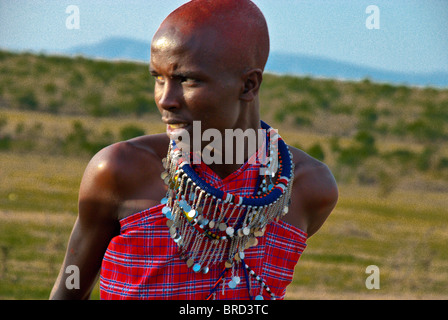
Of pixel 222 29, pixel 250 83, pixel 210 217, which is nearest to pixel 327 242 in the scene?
pixel 210 217

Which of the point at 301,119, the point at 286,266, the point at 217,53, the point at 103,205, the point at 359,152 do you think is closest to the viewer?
the point at 217,53

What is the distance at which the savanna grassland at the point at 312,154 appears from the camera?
30.5 ft

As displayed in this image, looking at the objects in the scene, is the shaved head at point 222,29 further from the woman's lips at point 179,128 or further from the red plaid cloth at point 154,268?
the red plaid cloth at point 154,268

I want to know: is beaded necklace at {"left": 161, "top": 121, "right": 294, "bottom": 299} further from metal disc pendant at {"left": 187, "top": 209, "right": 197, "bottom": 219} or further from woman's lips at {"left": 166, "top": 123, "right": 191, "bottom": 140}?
woman's lips at {"left": 166, "top": 123, "right": 191, "bottom": 140}

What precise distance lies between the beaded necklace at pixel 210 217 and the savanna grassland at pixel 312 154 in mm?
4602

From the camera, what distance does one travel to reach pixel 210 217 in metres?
2.54

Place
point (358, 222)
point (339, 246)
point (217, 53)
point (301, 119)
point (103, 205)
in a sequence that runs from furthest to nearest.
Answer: point (301, 119), point (358, 222), point (339, 246), point (103, 205), point (217, 53)

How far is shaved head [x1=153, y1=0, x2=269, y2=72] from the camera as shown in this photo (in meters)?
2.31

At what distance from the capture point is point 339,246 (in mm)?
11234

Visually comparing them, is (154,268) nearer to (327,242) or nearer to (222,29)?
(222,29)

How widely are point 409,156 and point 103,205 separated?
20.6 m
